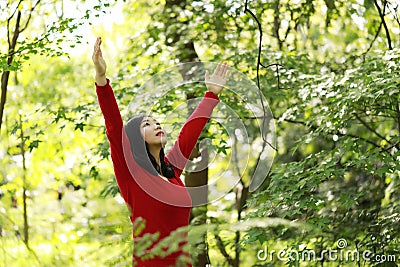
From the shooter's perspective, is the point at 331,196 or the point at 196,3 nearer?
the point at 331,196

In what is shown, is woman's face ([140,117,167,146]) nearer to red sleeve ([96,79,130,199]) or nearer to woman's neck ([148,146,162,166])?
woman's neck ([148,146,162,166])

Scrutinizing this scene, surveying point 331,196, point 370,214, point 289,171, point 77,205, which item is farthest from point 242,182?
point 77,205

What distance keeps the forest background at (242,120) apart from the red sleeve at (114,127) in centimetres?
14

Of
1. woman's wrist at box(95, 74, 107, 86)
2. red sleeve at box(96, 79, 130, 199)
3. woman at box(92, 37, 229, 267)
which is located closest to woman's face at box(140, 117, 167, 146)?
woman at box(92, 37, 229, 267)

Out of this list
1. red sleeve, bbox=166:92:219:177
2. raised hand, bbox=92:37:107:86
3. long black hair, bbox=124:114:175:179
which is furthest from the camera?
red sleeve, bbox=166:92:219:177

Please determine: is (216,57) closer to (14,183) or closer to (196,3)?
(196,3)

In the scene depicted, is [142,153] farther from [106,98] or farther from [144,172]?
[106,98]

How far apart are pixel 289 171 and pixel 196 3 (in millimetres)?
1756

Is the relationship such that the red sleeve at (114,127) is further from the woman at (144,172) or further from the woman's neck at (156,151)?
the woman's neck at (156,151)

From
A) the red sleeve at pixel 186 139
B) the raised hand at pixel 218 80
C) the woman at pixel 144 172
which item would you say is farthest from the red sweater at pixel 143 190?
the raised hand at pixel 218 80

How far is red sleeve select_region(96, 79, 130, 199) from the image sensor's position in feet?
7.09

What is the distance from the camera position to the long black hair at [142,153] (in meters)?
2.30

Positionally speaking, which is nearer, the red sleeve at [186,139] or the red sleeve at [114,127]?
the red sleeve at [114,127]

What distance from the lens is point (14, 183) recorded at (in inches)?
216
